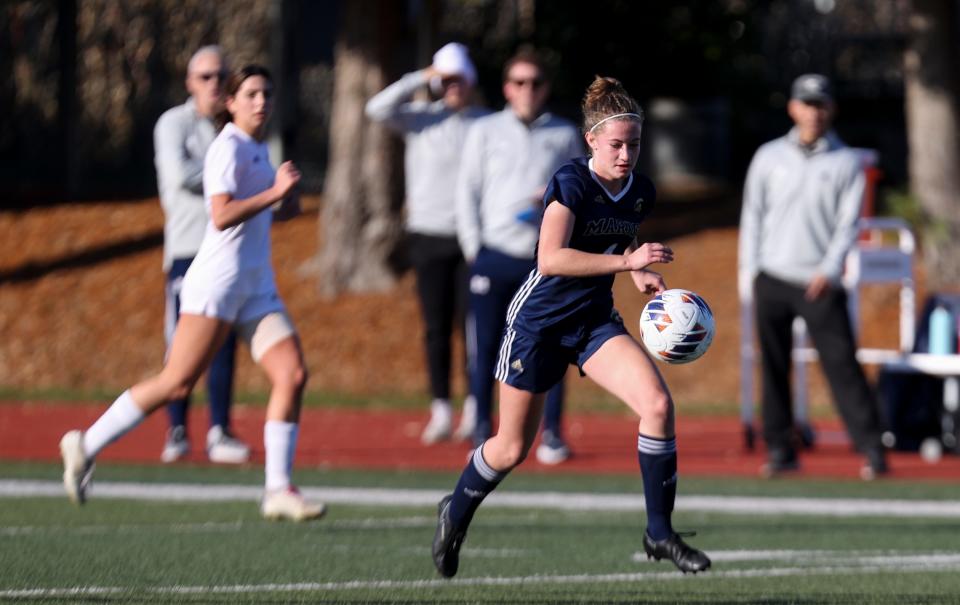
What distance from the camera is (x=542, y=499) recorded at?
34.4ft

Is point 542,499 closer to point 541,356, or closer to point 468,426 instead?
point 468,426

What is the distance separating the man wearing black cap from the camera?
38.1 ft

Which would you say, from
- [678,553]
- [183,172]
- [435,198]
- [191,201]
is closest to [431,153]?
[435,198]

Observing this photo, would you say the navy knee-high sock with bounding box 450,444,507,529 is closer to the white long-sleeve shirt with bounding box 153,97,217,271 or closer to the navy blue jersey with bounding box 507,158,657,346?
the navy blue jersey with bounding box 507,158,657,346

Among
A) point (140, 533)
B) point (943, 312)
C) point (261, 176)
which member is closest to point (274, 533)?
point (140, 533)

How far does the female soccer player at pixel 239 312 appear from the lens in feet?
27.2

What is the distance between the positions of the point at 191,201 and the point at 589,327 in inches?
191

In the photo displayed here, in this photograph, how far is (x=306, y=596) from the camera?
6648 millimetres

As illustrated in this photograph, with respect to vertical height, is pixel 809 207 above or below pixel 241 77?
below

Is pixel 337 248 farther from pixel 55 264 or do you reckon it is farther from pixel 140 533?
pixel 140 533

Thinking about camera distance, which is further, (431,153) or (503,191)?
(431,153)

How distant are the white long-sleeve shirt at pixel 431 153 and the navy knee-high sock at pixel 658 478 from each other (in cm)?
614

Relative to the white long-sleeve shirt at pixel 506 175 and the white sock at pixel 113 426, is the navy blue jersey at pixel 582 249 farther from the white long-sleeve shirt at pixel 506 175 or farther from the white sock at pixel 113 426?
the white long-sleeve shirt at pixel 506 175

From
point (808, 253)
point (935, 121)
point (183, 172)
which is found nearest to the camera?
point (183, 172)
